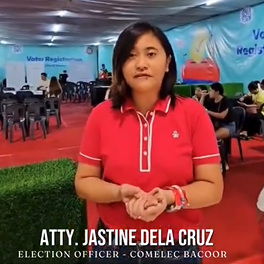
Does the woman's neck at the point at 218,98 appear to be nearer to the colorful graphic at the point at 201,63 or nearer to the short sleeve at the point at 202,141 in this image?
the short sleeve at the point at 202,141

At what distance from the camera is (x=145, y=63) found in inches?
37.5

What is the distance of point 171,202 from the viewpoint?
0.93 meters

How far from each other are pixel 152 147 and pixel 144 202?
0.15 metres

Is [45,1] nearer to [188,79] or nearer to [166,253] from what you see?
[188,79]

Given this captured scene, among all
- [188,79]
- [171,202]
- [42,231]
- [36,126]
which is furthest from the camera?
[188,79]

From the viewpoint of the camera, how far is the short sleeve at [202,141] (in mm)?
971

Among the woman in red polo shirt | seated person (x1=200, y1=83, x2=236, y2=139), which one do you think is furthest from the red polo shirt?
seated person (x1=200, y1=83, x2=236, y2=139)

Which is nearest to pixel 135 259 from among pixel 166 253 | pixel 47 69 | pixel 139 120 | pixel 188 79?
pixel 166 253

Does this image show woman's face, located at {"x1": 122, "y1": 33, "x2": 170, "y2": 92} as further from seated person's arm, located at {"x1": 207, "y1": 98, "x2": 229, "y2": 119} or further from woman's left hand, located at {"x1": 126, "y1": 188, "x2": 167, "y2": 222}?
seated person's arm, located at {"x1": 207, "y1": 98, "x2": 229, "y2": 119}

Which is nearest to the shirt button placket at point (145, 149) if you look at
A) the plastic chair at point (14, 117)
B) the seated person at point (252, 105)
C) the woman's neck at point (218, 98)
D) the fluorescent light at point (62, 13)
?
the woman's neck at point (218, 98)

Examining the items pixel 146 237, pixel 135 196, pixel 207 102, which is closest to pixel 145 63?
pixel 135 196

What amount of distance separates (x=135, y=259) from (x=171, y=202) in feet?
0.83

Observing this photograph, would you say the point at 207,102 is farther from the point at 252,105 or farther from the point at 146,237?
the point at 146,237

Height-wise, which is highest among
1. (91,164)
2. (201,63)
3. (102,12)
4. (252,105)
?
(102,12)
